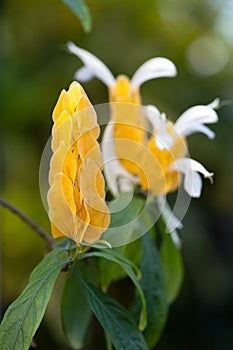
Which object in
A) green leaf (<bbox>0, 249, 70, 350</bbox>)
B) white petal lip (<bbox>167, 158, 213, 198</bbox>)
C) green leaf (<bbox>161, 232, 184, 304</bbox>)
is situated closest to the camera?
green leaf (<bbox>0, 249, 70, 350</bbox>)

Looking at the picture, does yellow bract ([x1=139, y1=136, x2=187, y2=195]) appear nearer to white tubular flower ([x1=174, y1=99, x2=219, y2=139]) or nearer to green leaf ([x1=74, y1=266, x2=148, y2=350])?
white tubular flower ([x1=174, y1=99, x2=219, y2=139])

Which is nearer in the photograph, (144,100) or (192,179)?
(192,179)

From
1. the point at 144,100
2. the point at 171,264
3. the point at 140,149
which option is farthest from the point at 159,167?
the point at 144,100

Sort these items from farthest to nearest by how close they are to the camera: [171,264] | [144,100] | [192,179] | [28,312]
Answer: [144,100] < [171,264] < [192,179] < [28,312]

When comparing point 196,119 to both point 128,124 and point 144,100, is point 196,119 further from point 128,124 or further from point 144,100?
point 144,100

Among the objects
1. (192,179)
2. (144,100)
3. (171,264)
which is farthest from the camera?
(144,100)

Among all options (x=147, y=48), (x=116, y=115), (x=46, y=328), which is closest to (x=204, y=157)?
(x=147, y=48)

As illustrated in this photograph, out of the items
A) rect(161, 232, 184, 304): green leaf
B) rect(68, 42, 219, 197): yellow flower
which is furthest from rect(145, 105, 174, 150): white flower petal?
Answer: rect(161, 232, 184, 304): green leaf
